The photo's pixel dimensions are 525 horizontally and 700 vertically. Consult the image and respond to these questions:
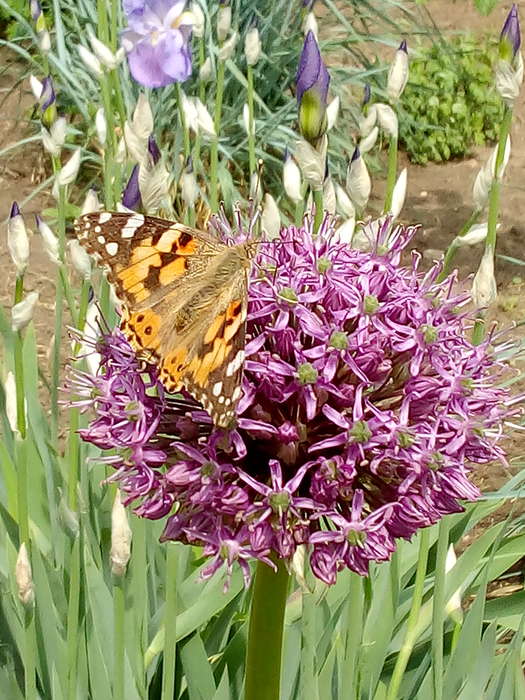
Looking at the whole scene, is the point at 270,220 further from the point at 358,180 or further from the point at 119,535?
the point at 119,535

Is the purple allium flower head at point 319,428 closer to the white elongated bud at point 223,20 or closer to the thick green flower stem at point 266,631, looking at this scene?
the thick green flower stem at point 266,631

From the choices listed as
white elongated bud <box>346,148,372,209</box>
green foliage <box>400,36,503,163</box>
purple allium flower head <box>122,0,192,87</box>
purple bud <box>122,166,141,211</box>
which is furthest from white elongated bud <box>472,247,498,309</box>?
green foliage <box>400,36,503,163</box>

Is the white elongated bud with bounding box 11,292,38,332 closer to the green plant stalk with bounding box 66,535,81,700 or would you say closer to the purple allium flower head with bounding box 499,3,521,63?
the green plant stalk with bounding box 66,535,81,700

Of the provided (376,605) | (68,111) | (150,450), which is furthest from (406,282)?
(68,111)

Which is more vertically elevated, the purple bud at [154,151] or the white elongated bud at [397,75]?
the white elongated bud at [397,75]

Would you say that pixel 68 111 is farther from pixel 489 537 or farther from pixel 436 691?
pixel 436 691

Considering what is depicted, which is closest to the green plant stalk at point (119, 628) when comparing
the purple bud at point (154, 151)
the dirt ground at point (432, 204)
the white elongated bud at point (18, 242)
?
the white elongated bud at point (18, 242)
